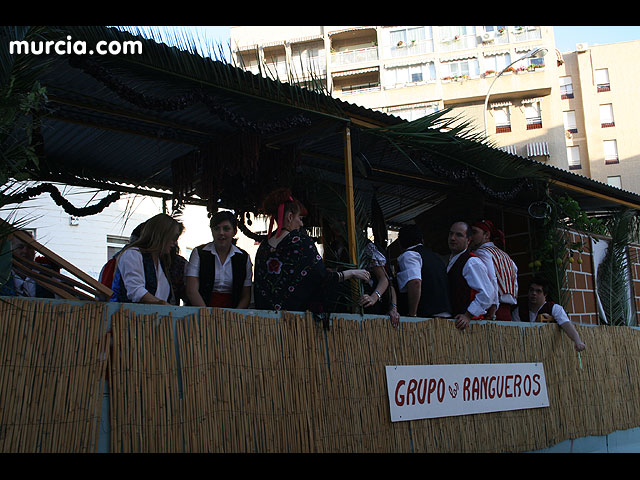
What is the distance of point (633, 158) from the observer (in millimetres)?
52906

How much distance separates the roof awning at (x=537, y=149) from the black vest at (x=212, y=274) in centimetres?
4334

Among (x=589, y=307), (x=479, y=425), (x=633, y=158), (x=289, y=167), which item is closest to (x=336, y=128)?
(x=289, y=167)

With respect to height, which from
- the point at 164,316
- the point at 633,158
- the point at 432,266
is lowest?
the point at 164,316

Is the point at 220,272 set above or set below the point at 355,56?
below

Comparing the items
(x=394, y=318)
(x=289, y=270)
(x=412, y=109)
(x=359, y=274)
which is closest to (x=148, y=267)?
(x=289, y=270)

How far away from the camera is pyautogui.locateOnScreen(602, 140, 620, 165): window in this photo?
53.3 meters

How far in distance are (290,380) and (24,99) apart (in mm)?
2762

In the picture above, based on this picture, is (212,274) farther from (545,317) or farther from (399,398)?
(545,317)

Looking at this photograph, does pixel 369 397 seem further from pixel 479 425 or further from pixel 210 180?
pixel 210 180

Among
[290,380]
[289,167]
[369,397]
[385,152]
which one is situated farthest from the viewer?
[385,152]

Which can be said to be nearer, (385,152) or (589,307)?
(385,152)

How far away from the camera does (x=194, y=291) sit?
19.1ft

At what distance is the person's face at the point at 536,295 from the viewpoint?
891cm

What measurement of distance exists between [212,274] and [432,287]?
90.3 inches
